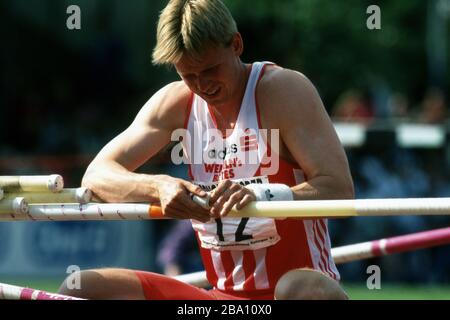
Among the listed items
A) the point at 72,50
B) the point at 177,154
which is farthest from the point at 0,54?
the point at 177,154

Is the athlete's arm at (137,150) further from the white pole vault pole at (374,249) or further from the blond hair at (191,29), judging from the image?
the white pole vault pole at (374,249)

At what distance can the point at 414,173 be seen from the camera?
14.5 m

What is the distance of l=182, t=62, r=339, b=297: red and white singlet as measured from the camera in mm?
5062

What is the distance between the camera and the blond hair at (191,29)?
4.86 metres

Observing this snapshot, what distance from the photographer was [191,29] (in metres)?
4.86

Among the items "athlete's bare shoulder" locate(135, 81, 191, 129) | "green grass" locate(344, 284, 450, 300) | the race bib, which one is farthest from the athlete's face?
"green grass" locate(344, 284, 450, 300)

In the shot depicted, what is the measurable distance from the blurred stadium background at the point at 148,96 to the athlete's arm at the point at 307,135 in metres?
6.12

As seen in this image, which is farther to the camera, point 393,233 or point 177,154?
point 393,233

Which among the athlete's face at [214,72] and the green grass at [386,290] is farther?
the green grass at [386,290]

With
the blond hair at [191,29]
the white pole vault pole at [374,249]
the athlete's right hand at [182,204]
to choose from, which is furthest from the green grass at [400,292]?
the athlete's right hand at [182,204]

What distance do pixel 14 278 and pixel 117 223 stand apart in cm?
137

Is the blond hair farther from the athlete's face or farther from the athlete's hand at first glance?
the athlete's hand

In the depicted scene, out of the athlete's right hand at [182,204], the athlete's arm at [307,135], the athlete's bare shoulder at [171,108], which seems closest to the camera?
the athlete's right hand at [182,204]
